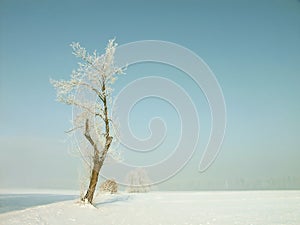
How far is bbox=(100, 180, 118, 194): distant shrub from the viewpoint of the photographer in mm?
13928

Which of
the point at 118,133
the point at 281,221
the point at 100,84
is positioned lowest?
the point at 281,221

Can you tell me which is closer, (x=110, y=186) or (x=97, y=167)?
(x=97, y=167)

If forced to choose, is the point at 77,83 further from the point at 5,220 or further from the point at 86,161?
the point at 5,220

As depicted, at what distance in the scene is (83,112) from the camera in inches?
382

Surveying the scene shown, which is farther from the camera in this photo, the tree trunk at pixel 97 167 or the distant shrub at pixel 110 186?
the distant shrub at pixel 110 186

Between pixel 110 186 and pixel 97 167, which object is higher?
pixel 97 167

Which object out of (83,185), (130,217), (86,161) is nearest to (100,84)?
(86,161)

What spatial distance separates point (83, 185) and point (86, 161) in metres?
0.69

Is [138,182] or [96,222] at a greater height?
[138,182]

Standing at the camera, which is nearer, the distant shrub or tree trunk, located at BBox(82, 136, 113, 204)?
tree trunk, located at BBox(82, 136, 113, 204)

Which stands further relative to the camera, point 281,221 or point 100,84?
point 100,84

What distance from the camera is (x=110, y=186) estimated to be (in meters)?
14.5

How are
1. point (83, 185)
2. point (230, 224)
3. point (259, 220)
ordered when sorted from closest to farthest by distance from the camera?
point (230, 224)
point (259, 220)
point (83, 185)

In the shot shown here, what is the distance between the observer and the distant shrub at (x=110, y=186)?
45.7 ft
